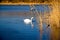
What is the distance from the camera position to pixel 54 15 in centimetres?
463

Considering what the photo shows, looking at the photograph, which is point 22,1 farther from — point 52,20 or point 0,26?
point 52,20

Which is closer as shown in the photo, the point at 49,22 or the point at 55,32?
the point at 55,32

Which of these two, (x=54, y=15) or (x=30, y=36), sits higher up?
(x=54, y=15)

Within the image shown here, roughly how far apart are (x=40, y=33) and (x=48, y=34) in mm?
183

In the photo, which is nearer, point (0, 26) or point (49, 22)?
point (49, 22)

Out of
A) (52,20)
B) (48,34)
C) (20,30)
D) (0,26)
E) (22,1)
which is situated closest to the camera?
(48,34)

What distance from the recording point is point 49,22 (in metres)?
4.69

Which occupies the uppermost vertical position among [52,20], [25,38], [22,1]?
[22,1]

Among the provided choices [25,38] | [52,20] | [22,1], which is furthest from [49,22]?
[22,1]

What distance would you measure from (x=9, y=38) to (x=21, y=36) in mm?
272

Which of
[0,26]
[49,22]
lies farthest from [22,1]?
[49,22]

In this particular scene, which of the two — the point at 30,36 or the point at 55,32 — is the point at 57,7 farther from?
the point at 30,36

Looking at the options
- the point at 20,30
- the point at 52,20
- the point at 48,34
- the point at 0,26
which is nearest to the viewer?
the point at 48,34

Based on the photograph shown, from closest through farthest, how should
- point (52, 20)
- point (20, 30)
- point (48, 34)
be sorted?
1. point (48, 34)
2. point (52, 20)
3. point (20, 30)
